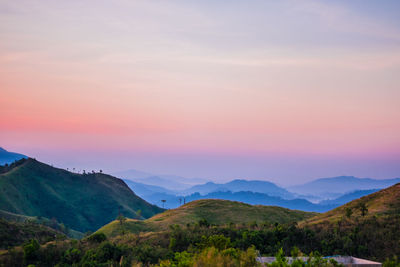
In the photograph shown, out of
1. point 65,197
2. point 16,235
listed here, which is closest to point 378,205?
point 16,235

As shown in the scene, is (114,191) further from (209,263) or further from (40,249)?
(209,263)

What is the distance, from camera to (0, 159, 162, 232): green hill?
114250 mm

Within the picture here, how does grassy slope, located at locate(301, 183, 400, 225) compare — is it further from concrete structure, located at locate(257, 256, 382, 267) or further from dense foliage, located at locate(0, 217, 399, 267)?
concrete structure, located at locate(257, 256, 382, 267)

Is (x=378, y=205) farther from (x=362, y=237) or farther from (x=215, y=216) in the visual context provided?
(x=215, y=216)

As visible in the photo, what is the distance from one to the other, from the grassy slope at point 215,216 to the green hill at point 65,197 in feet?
161

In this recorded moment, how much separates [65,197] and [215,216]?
309ft

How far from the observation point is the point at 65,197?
5266 inches

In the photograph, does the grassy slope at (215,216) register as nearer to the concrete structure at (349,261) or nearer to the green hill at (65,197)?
the concrete structure at (349,261)

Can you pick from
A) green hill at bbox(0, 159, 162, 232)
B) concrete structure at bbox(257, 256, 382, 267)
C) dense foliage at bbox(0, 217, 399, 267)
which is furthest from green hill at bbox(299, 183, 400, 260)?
green hill at bbox(0, 159, 162, 232)

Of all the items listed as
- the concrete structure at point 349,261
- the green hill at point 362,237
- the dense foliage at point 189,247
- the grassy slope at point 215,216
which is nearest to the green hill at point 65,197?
the grassy slope at point 215,216

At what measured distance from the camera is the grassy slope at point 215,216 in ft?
166

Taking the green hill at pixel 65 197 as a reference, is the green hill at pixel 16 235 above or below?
below

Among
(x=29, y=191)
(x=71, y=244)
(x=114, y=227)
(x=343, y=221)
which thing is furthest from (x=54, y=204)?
(x=343, y=221)

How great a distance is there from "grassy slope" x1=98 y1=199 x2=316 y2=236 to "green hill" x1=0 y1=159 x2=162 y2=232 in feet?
161
